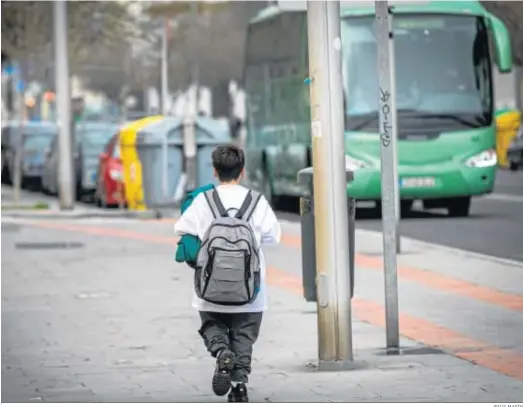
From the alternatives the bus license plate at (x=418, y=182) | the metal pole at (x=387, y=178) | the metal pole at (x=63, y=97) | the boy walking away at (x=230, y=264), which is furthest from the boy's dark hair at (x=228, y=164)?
the metal pole at (x=63, y=97)

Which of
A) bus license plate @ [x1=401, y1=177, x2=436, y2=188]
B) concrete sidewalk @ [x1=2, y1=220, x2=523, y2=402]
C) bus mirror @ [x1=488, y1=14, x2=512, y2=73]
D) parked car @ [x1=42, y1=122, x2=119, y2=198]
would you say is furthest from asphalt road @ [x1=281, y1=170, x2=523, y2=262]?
parked car @ [x1=42, y1=122, x2=119, y2=198]

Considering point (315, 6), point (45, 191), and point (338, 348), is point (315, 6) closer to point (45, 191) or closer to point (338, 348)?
point (338, 348)

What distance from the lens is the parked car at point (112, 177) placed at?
30.7 meters

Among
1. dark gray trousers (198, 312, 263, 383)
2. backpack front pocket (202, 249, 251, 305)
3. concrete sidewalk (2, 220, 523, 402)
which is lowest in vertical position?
concrete sidewalk (2, 220, 523, 402)

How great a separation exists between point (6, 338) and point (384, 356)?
2.96m

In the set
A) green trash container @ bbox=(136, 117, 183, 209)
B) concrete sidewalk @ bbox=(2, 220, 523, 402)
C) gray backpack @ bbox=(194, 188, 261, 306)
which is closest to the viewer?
gray backpack @ bbox=(194, 188, 261, 306)

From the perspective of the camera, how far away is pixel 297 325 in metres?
13.0

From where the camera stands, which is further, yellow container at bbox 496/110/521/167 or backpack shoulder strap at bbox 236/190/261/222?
yellow container at bbox 496/110/521/167

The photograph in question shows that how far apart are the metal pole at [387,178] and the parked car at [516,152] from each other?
116 ft

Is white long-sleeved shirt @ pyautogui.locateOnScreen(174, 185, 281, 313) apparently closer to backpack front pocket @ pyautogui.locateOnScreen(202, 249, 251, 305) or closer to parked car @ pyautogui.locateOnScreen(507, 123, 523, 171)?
backpack front pocket @ pyautogui.locateOnScreen(202, 249, 251, 305)

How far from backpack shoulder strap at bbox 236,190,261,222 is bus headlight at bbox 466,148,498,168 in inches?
666

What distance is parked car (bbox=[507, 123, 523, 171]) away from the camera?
152 ft

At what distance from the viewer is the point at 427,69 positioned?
2559 centimetres

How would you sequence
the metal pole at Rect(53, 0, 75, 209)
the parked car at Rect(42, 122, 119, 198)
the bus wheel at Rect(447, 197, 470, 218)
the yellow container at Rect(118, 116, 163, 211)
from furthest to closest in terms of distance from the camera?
the parked car at Rect(42, 122, 119, 198), the metal pole at Rect(53, 0, 75, 209), the yellow container at Rect(118, 116, 163, 211), the bus wheel at Rect(447, 197, 470, 218)
